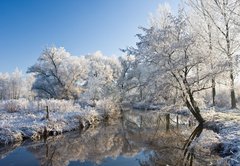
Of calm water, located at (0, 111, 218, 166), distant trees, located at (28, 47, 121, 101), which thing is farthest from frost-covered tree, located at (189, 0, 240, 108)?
distant trees, located at (28, 47, 121, 101)

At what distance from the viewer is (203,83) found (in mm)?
17328

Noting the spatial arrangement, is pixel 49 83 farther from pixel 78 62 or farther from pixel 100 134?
pixel 100 134

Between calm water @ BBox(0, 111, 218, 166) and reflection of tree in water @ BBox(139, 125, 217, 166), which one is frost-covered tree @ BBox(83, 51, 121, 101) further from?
reflection of tree in water @ BBox(139, 125, 217, 166)

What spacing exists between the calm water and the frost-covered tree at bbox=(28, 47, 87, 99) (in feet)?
93.4

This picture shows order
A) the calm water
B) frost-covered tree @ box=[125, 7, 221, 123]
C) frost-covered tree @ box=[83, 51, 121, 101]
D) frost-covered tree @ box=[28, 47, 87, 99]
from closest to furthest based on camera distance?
1. the calm water
2. frost-covered tree @ box=[125, 7, 221, 123]
3. frost-covered tree @ box=[83, 51, 121, 101]
4. frost-covered tree @ box=[28, 47, 87, 99]

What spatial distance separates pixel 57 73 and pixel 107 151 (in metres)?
33.8

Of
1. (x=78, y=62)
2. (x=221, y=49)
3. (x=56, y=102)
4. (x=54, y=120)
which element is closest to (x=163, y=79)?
(x=54, y=120)

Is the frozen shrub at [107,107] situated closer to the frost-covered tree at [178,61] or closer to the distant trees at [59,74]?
the frost-covered tree at [178,61]

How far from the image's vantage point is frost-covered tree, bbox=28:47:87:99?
153 feet

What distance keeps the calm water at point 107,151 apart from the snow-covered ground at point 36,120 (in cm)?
83

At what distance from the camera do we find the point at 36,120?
19.4 metres

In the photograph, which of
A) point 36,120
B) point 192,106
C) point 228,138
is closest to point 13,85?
point 36,120

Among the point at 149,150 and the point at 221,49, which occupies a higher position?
the point at 221,49

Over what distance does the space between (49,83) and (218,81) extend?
34362 mm
